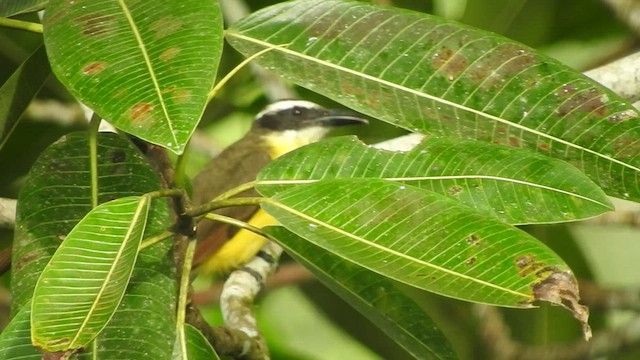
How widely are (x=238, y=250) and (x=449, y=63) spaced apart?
1.57 m

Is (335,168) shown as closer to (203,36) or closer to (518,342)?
(203,36)

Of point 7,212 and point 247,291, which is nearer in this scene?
point 7,212

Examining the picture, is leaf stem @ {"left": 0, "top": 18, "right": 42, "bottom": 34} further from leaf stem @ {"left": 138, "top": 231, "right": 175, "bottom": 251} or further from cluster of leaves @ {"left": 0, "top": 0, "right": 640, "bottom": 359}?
leaf stem @ {"left": 138, "top": 231, "right": 175, "bottom": 251}

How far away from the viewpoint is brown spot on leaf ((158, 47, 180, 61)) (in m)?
1.02

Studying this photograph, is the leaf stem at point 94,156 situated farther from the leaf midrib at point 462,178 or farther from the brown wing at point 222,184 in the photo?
the brown wing at point 222,184

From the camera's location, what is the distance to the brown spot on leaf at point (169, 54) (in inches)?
40.3

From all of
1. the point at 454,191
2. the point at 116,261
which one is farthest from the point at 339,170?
the point at 116,261

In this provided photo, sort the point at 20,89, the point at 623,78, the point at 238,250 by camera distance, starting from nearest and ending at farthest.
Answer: the point at 20,89 → the point at 623,78 → the point at 238,250

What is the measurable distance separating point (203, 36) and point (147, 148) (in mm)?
401

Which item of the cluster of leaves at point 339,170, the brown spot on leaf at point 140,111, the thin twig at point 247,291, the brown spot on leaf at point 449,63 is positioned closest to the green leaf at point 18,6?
the cluster of leaves at point 339,170

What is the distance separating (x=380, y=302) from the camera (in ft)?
4.30

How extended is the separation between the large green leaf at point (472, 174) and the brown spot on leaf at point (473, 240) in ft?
0.42

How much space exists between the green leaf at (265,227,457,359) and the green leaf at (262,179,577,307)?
0.19 metres

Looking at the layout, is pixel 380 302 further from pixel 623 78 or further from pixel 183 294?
pixel 623 78
